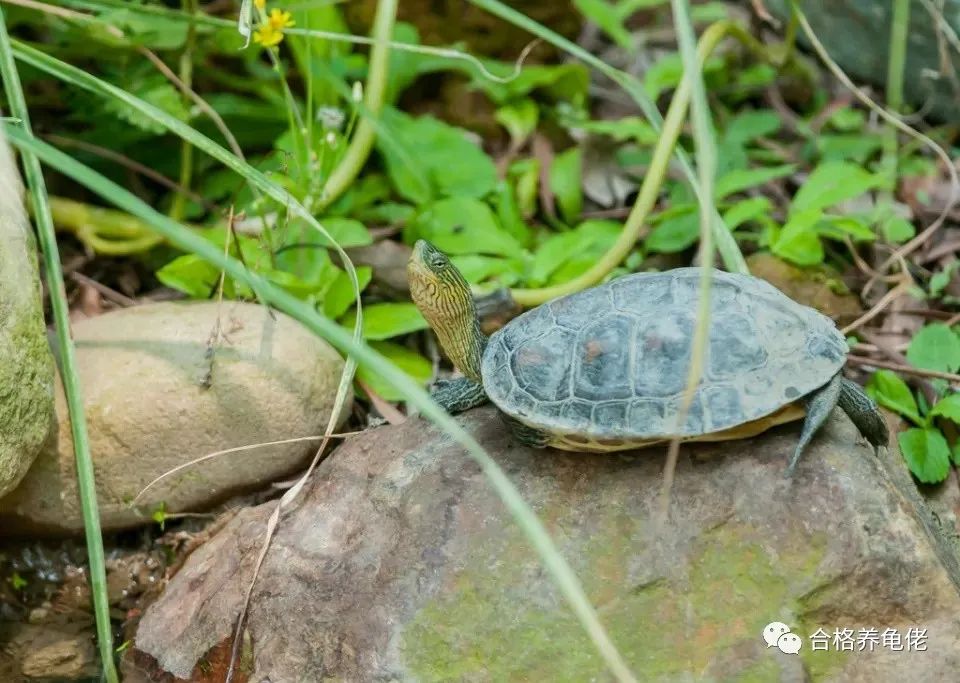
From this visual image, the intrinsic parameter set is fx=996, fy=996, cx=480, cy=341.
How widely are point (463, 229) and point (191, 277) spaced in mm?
932

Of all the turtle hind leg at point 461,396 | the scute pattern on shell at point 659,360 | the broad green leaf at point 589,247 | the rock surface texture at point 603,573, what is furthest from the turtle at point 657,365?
the broad green leaf at point 589,247

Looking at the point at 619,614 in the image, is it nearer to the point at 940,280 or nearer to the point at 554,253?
the point at 554,253

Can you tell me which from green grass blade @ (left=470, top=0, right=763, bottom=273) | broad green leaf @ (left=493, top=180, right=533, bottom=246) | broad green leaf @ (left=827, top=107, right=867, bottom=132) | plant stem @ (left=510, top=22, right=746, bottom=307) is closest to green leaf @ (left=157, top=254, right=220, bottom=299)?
plant stem @ (left=510, top=22, right=746, bottom=307)

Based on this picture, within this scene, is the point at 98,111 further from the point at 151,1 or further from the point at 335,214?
the point at 335,214

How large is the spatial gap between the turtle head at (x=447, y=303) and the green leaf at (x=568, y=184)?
1.40 metres

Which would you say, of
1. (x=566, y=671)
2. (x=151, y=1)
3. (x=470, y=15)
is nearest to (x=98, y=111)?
(x=151, y=1)

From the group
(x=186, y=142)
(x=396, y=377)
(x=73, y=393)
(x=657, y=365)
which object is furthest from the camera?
(x=186, y=142)

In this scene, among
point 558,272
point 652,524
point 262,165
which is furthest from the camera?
point 262,165

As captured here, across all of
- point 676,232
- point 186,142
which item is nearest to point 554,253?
point 676,232

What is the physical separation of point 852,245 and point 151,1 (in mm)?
2639

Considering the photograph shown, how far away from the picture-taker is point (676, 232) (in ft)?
11.4

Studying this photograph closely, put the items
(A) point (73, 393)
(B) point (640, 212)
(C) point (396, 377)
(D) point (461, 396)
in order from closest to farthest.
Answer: (C) point (396, 377), (A) point (73, 393), (D) point (461, 396), (B) point (640, 212)

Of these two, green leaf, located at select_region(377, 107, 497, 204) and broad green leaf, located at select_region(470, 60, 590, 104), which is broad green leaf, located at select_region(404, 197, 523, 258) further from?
broad green leaf, located at select_region(470, 60, 590, 104)

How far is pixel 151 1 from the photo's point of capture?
3.56 metres
